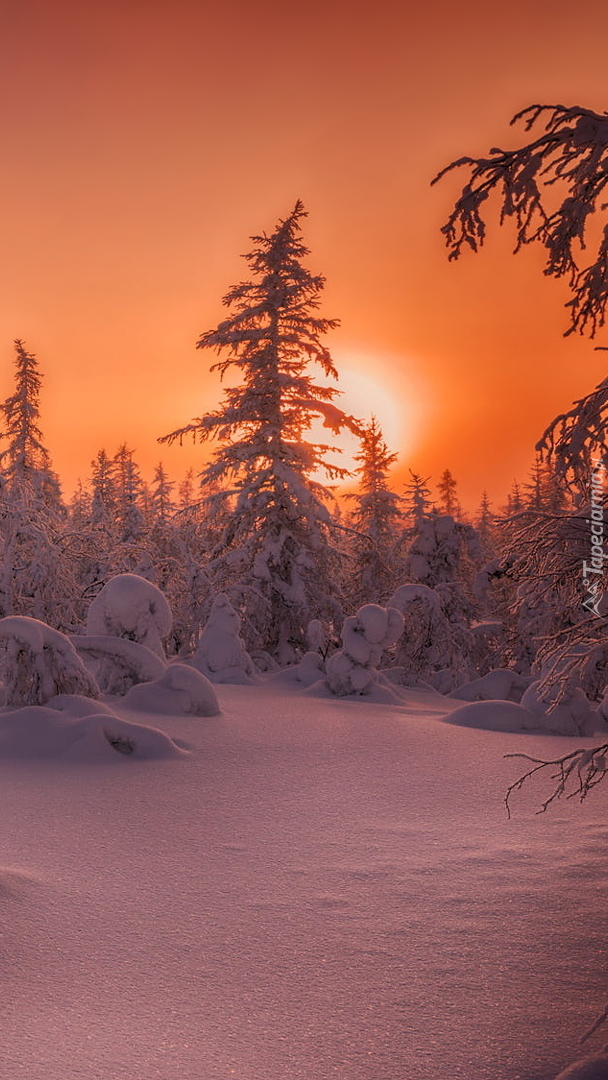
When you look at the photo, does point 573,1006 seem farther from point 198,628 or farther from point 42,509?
point 198,628

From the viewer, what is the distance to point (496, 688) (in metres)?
14.2

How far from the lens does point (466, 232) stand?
4809mm

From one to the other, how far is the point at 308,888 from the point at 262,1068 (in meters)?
1.57

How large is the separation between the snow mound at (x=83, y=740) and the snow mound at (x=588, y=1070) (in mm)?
5297

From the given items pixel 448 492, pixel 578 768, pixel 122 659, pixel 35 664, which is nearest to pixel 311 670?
pixel 122 659

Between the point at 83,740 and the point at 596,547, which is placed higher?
the point at 596,547

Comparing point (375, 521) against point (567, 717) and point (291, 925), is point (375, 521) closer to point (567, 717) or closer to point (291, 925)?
point (567, 717)

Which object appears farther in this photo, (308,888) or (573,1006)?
(308,888)

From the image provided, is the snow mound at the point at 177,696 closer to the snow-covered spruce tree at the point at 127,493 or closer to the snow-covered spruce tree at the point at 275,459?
the snow-covered spruce tree at the point at 275,459

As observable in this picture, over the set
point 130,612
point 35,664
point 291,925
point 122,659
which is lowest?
point 291,925

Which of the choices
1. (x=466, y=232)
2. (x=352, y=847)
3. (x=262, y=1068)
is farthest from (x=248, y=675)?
(x=262, y=1068)

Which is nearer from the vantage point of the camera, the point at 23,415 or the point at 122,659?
the point at 122,659

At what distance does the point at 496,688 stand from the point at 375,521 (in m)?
22.1

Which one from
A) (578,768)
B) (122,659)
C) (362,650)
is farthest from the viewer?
(362,650)
